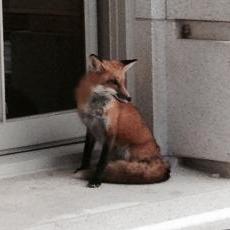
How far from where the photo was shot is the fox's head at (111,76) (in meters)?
4.88

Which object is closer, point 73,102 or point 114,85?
point 114,85

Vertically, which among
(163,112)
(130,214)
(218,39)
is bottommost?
(130,214)

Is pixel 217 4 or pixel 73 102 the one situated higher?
pixel 217 4

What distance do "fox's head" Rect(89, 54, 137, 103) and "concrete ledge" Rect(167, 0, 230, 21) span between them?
444mm

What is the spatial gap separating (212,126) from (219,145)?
10cm

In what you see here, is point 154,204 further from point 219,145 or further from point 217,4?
point 217,4

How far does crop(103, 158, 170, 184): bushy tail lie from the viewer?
5.00m

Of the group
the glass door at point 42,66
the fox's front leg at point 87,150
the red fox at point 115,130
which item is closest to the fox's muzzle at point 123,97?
the red fox at point 115,130

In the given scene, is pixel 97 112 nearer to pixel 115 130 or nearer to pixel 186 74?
pixel 115 130

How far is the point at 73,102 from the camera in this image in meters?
5.53

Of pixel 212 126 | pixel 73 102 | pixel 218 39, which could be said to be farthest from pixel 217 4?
pixel 73 102

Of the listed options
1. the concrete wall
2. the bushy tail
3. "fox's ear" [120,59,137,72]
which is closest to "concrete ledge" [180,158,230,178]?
the concrete wall

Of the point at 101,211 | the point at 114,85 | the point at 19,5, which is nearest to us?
the point at 101,211

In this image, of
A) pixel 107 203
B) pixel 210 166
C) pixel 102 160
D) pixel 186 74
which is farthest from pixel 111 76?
pixel 210 166
